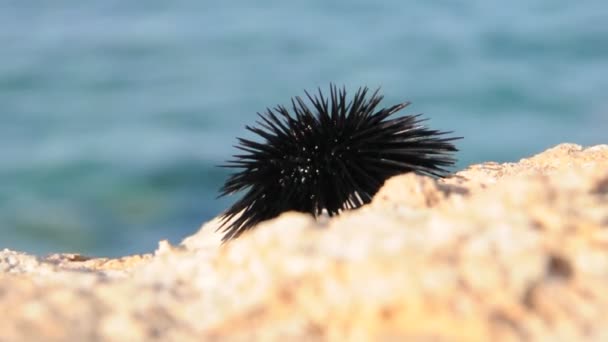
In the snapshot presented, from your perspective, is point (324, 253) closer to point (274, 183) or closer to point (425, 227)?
point (425, 227)

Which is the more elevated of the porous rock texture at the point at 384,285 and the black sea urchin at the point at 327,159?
the black sea urchin at the point at 327,159

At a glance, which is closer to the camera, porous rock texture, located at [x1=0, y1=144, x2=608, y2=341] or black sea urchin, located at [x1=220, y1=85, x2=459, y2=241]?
porous rock texture, located at [x1=0, y1=144, x2=608, y2=341]

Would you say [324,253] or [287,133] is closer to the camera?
[324,253]

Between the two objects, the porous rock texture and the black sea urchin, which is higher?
the black sea urchin

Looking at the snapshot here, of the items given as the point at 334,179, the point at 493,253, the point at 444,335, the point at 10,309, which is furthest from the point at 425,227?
the point at 334,179

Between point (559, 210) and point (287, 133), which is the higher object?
point (287, 133)

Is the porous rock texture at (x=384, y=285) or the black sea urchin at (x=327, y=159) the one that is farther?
the black sea urchin at (x=327, y=159)
